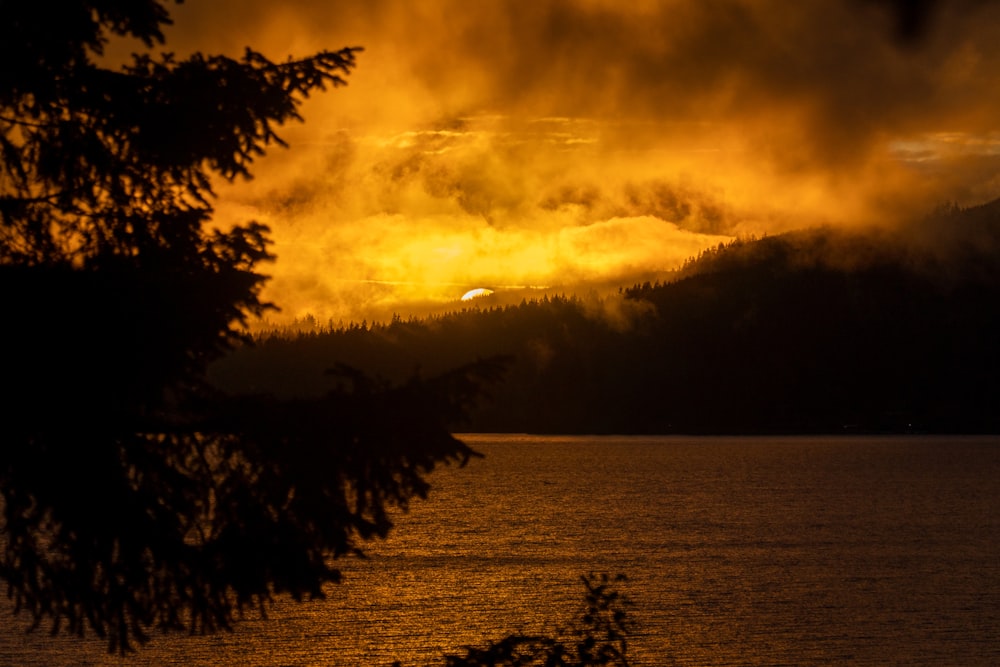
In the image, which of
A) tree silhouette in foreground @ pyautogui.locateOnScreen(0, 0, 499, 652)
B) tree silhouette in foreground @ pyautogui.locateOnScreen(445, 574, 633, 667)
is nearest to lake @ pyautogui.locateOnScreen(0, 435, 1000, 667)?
tree silhouette in foreground @ pyautogui.locateOnScreen(445, 574, 633, 667)

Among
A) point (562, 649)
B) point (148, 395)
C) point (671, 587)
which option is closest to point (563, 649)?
point (562, 649)

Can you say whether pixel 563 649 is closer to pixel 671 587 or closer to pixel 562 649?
pixel 562 649

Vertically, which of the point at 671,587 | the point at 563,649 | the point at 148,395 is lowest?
the point at 671,587

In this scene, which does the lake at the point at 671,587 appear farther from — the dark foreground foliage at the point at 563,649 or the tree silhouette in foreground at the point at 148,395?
the tree silhouette in foreground at the point at 148,395

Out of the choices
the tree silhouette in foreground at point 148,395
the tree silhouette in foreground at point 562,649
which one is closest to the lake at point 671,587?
the tree silhouette in foreground at point 562,649

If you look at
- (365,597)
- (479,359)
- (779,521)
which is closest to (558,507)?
(779,521)

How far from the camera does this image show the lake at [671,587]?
46.8 metres

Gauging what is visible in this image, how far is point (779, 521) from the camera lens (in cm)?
10494

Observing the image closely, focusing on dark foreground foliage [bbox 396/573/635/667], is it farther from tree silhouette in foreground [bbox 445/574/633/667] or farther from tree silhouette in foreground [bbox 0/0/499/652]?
tree silhouette in foreground [bbox 0/0/499/652]

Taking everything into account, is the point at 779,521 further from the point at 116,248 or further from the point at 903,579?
the point at 116,248

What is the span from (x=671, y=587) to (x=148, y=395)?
59.1m

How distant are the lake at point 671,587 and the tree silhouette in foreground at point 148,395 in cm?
2659

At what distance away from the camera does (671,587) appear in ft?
206

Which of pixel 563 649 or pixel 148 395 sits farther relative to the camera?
pixel 563 649
